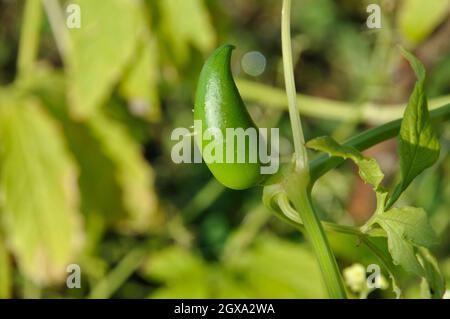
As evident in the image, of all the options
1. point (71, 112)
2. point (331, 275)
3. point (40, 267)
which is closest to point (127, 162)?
point (71, 112)

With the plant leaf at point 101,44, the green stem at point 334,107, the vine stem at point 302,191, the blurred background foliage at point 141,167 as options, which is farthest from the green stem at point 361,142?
the green stem at point 334,107

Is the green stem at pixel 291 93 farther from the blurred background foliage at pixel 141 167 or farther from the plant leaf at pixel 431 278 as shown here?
the blurred background foliage at pixel 141 167

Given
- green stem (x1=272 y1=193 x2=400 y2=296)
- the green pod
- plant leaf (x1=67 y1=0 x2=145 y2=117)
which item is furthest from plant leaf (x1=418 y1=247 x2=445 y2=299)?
plant leaf (x1=67 y1=0 x2=145 y2=117)

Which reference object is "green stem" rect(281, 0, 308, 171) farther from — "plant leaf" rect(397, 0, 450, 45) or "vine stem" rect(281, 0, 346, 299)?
"plant leaf" rect(397, 0, 450, 45)

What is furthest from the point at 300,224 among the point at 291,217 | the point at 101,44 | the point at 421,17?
the point at 101,44

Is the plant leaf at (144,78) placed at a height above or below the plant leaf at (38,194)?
above

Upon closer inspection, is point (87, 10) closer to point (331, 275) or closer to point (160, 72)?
point (160, 72)

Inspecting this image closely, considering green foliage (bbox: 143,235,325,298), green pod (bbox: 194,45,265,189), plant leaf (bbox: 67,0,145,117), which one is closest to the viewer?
green pod (bbox: 194,45,265,189)
